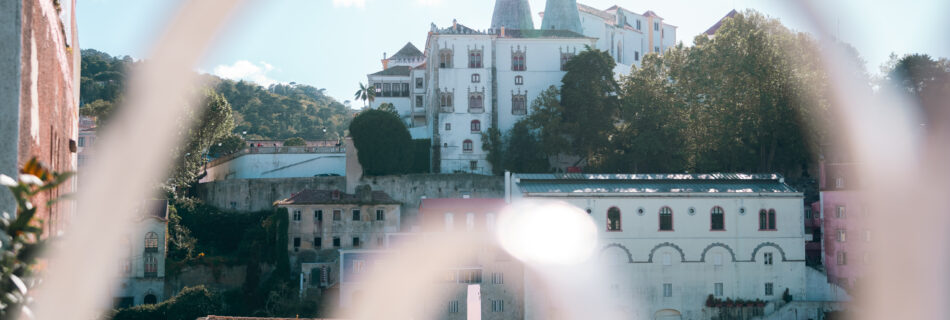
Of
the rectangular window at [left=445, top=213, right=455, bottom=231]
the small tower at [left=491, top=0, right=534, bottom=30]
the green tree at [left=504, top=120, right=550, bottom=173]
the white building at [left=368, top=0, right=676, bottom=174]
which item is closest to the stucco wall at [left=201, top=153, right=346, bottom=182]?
the white building at [left=368, top=0, right=676, bottom=174]

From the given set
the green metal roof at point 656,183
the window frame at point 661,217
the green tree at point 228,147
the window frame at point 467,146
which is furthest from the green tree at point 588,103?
the green tree at point 228,147

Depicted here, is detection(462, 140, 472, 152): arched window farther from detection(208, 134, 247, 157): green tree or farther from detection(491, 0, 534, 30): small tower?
detection(491, 0, 534, 30): small tower

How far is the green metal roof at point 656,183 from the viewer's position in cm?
4447

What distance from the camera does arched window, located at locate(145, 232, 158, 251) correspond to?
161 ft

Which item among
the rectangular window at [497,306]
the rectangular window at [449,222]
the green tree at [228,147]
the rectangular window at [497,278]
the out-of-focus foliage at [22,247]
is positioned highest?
the green tree at [228,147]

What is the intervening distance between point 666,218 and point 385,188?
18417 mm

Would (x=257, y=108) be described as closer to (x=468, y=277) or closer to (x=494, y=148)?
(x=494, y=148)

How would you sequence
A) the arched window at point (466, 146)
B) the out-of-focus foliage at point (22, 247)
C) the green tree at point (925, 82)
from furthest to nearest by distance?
the arched window at point (466, 146)
the green tree at point (925, 82)
the out-of-focus foliage at point (22, 247)

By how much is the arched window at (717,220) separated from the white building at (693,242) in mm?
50

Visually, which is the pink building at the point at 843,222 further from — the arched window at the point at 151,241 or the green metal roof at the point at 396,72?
the green metal roof at the point at 396,72

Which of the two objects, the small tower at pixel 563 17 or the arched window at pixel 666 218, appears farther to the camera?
the small tower at pixel 563 17

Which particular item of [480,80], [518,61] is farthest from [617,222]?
[518,61]

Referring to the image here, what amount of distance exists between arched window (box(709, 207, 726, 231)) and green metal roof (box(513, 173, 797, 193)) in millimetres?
1115

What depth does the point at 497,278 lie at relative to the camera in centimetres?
4462
